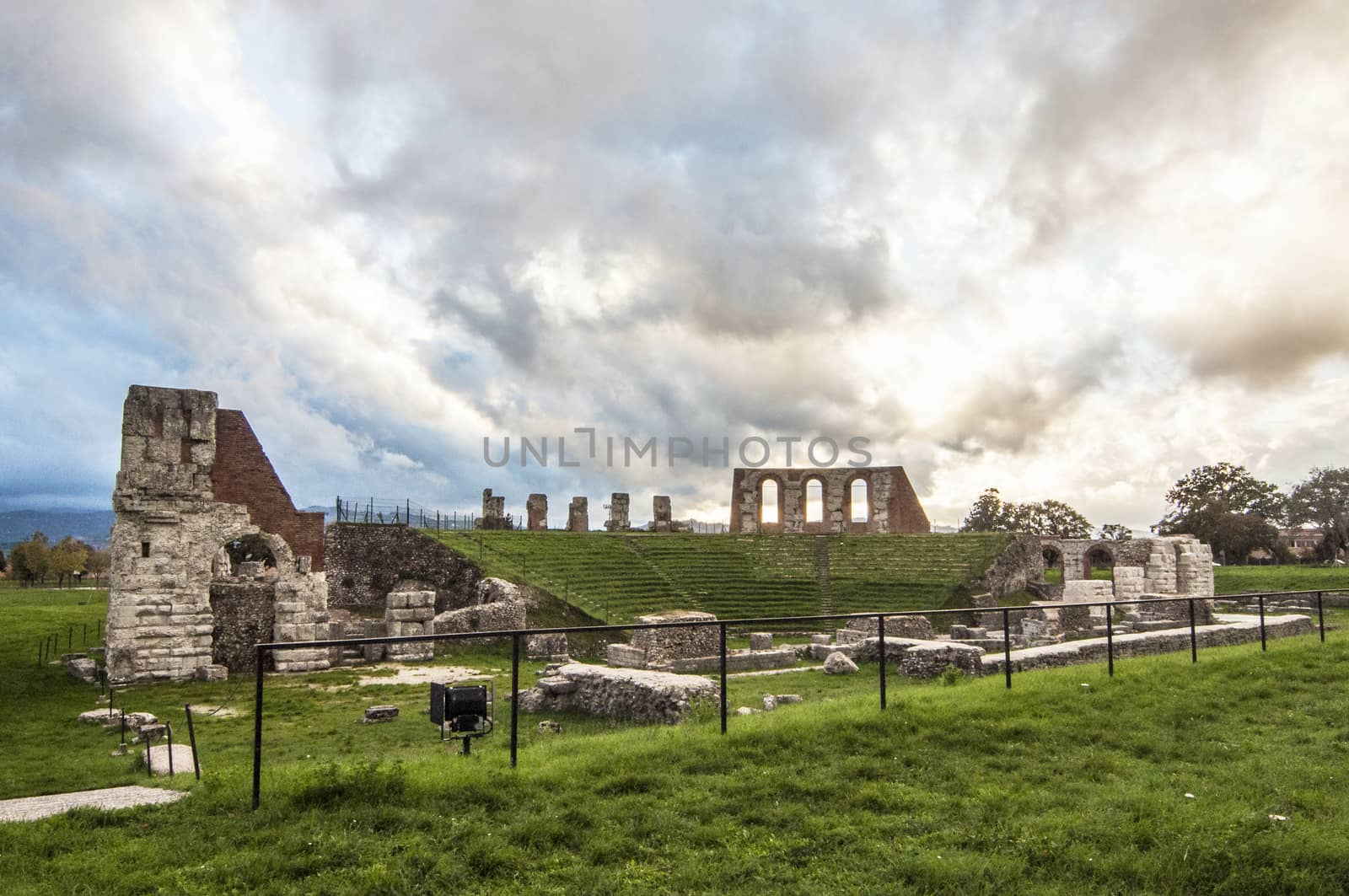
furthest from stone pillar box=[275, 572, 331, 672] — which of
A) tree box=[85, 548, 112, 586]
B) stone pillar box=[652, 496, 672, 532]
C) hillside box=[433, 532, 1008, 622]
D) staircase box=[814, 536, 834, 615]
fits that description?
tree box=[85, 548, 112, 586]

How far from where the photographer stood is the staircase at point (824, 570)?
3544cm

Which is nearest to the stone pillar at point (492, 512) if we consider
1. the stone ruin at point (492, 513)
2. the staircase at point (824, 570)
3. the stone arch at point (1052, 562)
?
the stone ruin at point (492, 513)

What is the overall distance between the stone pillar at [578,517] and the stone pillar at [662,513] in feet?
15.3

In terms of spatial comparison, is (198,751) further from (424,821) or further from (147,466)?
(147,466)

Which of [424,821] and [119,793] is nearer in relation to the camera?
[424,821]

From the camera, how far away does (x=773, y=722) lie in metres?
8.78

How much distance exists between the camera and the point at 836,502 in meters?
52.9

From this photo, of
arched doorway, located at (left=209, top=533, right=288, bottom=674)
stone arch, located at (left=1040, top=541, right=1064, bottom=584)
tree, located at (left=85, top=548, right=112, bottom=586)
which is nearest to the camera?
arched doorway, located at (left=209, top=533, right=288, bottom=674)

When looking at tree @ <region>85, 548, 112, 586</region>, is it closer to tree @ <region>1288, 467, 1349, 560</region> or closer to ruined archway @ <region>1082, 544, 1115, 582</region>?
ruined archway @ <region>1082, 544, 1115, 582</region>

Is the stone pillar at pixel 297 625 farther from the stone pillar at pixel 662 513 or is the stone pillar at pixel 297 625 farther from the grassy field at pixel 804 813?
the stone pillar at pixel 662 513

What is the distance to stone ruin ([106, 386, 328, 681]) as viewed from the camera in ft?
67.5

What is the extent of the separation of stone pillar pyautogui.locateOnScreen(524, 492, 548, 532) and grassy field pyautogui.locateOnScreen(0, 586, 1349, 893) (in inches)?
1570

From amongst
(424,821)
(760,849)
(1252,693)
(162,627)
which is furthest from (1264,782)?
(162,627)

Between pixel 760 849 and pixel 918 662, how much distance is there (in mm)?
12736
